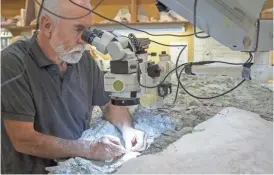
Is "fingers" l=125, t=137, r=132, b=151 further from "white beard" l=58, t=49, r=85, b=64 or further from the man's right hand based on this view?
"white beard" l=58, t=49, r=85, b=64

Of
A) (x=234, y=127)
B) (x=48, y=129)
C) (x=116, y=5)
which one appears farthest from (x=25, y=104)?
(x=116, y=5)

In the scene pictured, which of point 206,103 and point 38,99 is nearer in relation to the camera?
point 38,99

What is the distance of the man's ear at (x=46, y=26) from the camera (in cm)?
160

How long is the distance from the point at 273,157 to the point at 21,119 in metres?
0.98

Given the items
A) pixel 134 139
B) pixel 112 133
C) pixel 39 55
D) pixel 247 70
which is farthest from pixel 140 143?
pixel 39 55

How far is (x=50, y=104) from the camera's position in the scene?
5.37 ft

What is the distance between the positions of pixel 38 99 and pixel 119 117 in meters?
0.37

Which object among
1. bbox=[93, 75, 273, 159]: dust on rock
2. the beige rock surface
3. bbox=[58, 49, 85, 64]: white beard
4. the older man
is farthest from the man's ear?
the beige rock surface

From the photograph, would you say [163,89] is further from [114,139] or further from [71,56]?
[71,56]

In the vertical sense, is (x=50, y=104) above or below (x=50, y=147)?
above

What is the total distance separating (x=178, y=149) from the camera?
3.63 ft

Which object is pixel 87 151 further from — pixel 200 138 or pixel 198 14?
pixel 198 14

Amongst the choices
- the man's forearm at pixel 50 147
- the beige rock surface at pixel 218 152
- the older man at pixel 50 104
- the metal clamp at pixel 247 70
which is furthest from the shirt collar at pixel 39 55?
the metal clamp at pixel 247 70

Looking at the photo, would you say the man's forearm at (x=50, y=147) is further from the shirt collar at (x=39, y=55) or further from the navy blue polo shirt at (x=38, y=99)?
the shirt collar at (x=39, y=55)
